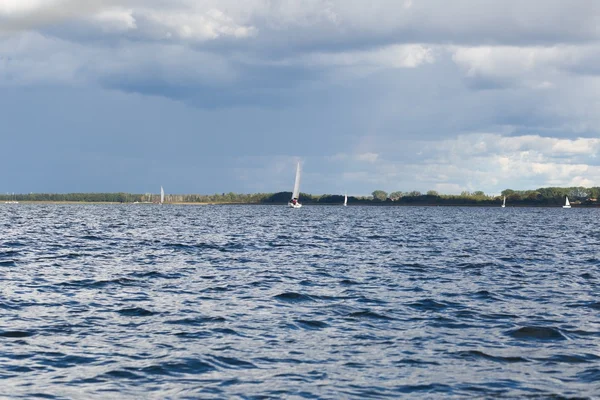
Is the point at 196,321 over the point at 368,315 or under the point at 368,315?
under

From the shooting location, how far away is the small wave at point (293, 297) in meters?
28.6

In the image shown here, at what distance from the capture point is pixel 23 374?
55.1 feet

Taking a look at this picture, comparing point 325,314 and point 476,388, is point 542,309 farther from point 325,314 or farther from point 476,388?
point 476,388


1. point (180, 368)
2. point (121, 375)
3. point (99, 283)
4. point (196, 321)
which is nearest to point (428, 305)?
point (196, 321)

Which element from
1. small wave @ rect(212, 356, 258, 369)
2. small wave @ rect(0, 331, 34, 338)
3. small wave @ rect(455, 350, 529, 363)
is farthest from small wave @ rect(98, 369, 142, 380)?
small wave @ rect(455, 350, 529, 363)

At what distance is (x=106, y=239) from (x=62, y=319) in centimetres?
4540

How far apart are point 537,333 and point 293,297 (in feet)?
34.9

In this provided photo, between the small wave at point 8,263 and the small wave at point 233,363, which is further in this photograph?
the small wave at point 8,263

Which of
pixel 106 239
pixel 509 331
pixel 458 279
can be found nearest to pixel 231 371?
pixel 509 331

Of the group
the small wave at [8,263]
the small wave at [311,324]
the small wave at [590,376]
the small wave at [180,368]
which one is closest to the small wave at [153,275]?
the small wave at [8,263]

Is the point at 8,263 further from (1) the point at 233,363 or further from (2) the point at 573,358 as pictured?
(2) the point at 573,358

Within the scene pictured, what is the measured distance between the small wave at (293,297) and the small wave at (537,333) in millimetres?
9207

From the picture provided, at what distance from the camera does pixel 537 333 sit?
72.5 ft

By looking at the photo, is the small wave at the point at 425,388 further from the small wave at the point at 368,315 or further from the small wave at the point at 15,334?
the small wave at the point at 15,334
